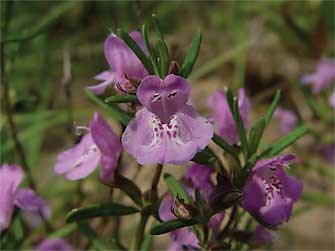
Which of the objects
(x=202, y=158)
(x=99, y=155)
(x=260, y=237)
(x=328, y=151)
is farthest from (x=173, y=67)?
(x=328, y=151)

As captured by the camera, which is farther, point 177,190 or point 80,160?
point 80,160

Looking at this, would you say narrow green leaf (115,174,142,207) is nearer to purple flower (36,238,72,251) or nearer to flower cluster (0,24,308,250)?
flower cluster (0,24,308,250)

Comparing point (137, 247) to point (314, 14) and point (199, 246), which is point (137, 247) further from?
point (314, 14)

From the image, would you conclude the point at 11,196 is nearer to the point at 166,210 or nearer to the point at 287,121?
the point at 166,210

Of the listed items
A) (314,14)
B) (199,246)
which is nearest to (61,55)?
(314,14)

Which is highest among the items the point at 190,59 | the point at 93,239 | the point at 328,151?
the point at 190,59

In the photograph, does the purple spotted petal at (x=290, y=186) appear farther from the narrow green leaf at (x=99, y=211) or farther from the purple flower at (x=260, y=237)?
the narrow green leaf at (x=99, y=211)
